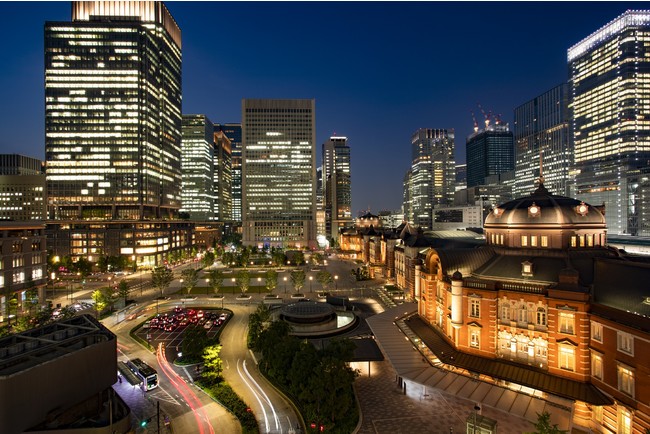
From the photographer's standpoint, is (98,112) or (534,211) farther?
(98,112)

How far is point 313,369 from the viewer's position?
115ft

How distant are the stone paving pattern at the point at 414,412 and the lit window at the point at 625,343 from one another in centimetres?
1117

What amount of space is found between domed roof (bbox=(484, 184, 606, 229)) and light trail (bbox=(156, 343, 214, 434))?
149 feet

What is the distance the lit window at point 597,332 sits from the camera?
3472cm

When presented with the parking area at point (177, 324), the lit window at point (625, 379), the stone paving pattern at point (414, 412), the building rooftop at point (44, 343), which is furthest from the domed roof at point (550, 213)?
the building rooftop at point (44, 343)

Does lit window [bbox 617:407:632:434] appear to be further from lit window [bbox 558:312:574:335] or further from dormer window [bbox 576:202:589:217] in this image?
dormer window [bbox 576:202:589:217]

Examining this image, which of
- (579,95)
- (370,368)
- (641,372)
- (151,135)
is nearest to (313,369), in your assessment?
(370,368)

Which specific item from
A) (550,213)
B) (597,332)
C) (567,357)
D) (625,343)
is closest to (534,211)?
(550,213)

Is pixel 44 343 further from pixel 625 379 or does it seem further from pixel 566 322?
pixel 625 379

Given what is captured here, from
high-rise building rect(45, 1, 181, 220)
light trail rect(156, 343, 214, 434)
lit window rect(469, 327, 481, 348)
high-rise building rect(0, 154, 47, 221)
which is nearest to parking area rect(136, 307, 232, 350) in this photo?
light trail rect(156, 343, 214, 434)

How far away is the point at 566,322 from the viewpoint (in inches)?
1470

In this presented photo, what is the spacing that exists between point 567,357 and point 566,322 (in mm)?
3550

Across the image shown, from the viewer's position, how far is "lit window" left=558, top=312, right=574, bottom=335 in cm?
3703

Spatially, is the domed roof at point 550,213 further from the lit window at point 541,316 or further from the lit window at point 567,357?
the lit window at point 567,357
